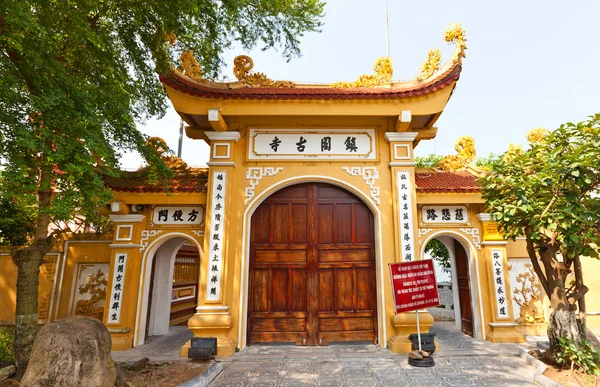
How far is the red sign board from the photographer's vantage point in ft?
16.3

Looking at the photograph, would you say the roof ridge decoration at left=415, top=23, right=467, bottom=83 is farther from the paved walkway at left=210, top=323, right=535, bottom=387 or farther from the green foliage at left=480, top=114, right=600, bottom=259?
the paved walkway at left=210, top=323, right=535, bottom=387

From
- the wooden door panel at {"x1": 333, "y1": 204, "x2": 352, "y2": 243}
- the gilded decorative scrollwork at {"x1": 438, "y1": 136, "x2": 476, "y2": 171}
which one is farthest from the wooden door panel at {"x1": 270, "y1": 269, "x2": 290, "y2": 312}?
the gilded decorative scrollwork at {"x1": 438, "y1": 136, "x2": 476, "y2": 171}

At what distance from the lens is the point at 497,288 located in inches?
255

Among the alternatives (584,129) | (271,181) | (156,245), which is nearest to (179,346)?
(156,245)

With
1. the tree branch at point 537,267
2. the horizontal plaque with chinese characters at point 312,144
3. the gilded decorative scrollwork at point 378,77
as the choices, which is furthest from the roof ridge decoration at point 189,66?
the tree branch at point 537,267

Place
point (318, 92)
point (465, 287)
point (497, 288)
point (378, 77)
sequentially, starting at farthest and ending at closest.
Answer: point (465, 287), point (378, 77), point (497, 288), point (318, 92)

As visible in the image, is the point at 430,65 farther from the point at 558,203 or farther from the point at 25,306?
the point at 25,306

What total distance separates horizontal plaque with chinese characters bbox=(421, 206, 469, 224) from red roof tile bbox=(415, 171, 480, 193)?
483 millimetres

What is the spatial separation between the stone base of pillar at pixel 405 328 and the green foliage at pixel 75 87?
4.89 meters

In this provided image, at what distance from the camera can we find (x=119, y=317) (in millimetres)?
6168

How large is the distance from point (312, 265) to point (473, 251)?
3530 mm

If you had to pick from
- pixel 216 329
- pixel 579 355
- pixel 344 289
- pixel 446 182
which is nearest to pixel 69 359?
pixel 216 329

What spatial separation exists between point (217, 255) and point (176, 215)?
150 centimetres

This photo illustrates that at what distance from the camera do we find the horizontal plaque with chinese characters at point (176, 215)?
6617mm
